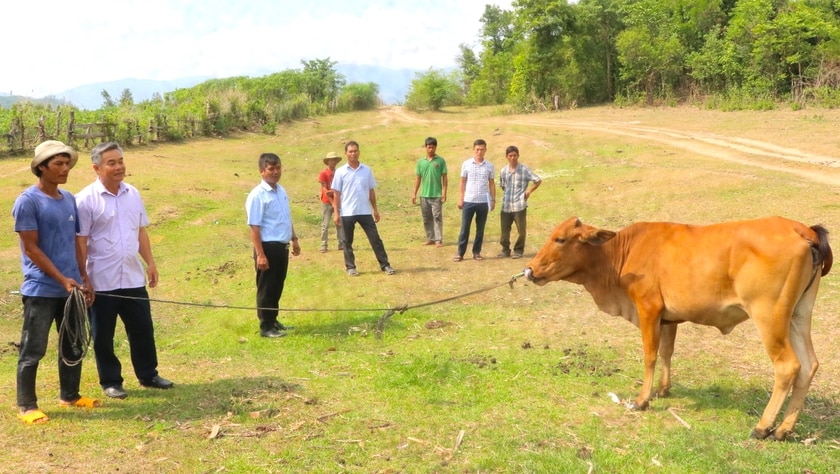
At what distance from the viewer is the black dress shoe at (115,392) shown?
242 inches

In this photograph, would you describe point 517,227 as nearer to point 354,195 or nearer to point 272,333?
point 354,195

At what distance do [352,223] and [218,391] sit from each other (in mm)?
4963

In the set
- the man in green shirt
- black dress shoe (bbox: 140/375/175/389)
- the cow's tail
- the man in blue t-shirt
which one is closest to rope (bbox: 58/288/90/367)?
the man in blue t-shirt

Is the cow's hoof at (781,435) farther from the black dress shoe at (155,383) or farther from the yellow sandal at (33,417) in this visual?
the yellow sandal at (33,417)

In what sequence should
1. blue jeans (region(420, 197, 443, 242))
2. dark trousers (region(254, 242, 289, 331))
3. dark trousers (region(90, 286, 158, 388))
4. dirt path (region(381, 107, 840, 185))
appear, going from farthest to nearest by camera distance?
dirt path (region(381, 107, 840, 185)) < blue jeans (region(420, 197, 443, 242)) < dark trousers (region(254, 242, 289, 331)) < dark trousers (region(90, 286, 158, 388))

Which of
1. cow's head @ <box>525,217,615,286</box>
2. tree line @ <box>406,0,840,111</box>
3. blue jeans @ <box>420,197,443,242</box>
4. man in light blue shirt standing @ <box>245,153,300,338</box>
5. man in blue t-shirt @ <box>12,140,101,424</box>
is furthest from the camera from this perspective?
tree line @ <box>406,0,840,111</box>

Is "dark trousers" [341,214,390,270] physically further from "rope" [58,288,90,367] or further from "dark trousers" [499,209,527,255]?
"rope" [58,288,90,367]

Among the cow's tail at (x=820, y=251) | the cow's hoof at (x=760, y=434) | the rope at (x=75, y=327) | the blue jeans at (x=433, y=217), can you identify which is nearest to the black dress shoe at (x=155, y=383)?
the rope at (x=75, y=327)

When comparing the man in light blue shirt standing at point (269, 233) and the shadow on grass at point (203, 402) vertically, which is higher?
the man in light blue shirt standing at point (269, 233)

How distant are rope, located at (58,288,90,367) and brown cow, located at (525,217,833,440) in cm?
383

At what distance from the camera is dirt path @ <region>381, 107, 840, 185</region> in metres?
17.9

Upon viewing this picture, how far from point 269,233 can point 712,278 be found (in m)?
5.00

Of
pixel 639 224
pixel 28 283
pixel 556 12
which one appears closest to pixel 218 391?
pixel 28 283

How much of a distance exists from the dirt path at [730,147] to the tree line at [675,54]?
6.44 metres
